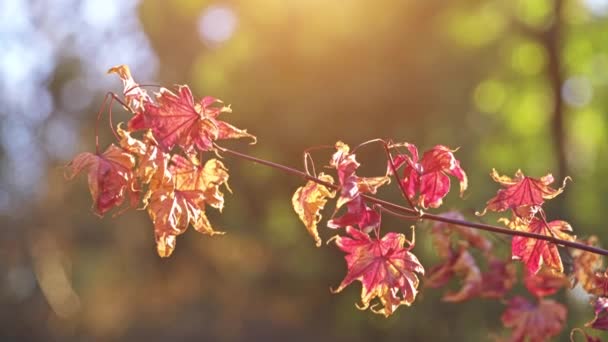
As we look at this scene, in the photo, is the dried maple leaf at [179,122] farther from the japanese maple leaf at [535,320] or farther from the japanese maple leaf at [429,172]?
the japanese maple leaf at [535,320]

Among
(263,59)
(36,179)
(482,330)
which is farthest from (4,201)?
(482,330)

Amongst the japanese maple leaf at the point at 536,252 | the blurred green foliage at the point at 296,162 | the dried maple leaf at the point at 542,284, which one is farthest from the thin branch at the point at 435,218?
the blurred green foliage at the point at 296,162

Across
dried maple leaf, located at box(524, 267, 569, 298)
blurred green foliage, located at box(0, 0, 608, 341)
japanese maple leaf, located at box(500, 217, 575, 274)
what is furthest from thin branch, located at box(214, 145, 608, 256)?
blurred green foliage, located at box(0, 0, 608, 341)

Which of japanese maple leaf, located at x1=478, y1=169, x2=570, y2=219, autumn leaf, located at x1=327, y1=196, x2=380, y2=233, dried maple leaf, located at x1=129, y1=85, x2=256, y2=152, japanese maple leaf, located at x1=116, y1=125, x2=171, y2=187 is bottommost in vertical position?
japanese maple leaf, located at x1=478, y1=169, x2=570, y2=219

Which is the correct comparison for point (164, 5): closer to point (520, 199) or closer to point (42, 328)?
point (42, 328)

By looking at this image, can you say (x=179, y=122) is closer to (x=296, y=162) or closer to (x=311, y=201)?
(x=311, y=201)

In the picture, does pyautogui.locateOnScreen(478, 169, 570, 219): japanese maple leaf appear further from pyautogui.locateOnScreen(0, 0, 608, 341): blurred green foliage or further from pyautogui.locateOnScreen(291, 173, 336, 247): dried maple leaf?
pyautogui.locateOnScreen(0, 0, 608, 341): blurred green foliage

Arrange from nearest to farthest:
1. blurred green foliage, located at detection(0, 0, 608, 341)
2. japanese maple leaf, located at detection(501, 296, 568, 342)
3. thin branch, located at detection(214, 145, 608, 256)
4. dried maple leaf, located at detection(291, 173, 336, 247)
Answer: thin branch, located at detection(214, 145, 608, 256), dried maple leaf, located at detection(291, 173, 336, 247), japanese maple leaf, located at detection(501, 296, 568, 342), blurred green foliage, located at detection(0, 0, 608, 341)
